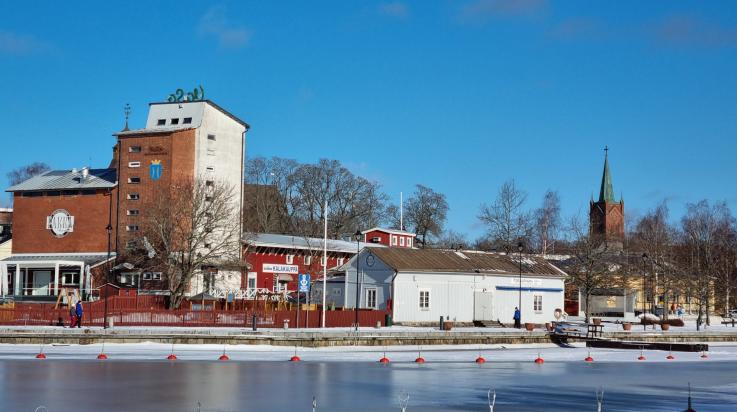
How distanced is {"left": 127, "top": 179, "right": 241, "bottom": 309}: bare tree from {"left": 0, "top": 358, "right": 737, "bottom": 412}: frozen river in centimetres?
3089

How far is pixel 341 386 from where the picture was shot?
27.5 meters

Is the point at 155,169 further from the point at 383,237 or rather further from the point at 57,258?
the point at 383,237

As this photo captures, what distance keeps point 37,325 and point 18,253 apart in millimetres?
32569

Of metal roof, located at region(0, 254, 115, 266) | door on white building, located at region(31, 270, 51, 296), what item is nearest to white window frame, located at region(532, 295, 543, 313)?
metal roof, located at region(0, 254, 115, 266)

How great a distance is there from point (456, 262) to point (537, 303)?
26.5 feet

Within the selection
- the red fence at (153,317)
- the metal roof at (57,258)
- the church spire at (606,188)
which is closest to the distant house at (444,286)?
the red fence at (153,317)

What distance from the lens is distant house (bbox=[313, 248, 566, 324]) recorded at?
6366 cm

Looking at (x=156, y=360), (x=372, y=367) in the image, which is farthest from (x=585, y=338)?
(x=156, y=360)

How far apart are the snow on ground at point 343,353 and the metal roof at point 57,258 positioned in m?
32.5

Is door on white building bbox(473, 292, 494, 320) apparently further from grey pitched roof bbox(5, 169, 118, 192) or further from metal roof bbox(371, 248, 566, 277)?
grey pitched roof bbox(5, 169, 118, 192)

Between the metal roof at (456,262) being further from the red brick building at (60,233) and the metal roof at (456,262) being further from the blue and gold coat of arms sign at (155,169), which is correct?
the red brick building at (60,233)

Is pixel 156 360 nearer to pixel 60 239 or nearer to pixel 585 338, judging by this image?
pixel 585 338

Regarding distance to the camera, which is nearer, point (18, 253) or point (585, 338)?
point (585, 338)

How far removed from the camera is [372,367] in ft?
116
